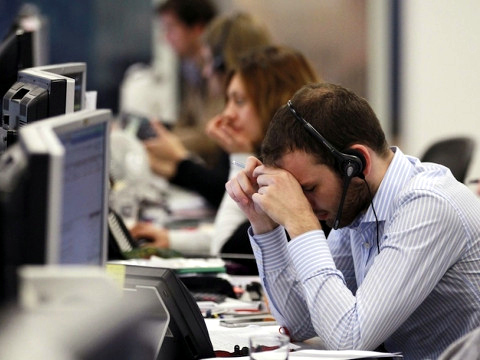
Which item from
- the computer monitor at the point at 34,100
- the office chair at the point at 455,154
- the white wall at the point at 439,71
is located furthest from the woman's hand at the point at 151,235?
the white wall at the point at 439,71

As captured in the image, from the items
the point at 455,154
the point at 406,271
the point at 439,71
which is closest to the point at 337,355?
the point at 406,271

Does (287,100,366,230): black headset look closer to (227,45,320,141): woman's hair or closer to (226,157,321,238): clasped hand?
(226,157,321,238): clasped hand

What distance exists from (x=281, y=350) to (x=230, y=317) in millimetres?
623

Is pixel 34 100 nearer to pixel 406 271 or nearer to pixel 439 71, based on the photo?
pixel 406 271

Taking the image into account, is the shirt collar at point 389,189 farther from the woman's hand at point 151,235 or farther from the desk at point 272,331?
the woman's hand at point 151,235

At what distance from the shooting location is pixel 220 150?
419 centimetres

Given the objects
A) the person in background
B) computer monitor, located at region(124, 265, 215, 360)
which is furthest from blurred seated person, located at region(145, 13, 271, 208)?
computer monitor, located at region(124, 265, 215, 360)

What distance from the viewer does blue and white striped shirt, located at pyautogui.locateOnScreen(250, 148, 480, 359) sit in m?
1.72

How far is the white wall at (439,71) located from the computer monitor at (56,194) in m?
4.93

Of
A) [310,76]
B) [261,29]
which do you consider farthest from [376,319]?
[261,29]

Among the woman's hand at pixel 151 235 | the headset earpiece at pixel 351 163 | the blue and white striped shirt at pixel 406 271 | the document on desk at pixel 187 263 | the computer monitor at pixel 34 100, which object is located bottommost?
the woman's hand at pixel 151 235

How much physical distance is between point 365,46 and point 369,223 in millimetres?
5008

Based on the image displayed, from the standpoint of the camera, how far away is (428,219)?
68.4 inches

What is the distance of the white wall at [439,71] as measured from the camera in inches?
242
